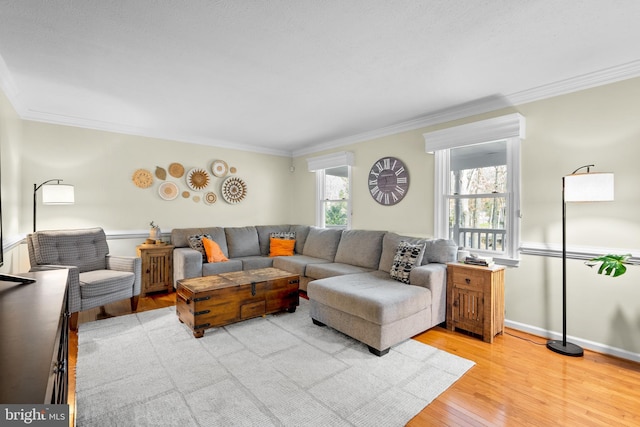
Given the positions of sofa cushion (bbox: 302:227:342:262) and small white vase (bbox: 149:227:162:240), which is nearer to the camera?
small white vase (bbox: 149:227:162:240)

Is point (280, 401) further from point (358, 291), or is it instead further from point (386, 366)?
point (358, 291)

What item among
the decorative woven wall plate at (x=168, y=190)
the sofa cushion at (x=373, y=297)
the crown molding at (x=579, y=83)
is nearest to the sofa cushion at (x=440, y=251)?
the sofa cushion at (x=373, y=297)

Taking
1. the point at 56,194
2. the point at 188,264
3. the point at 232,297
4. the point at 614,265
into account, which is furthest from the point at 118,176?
the point at 614,265

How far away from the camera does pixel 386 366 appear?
230cm

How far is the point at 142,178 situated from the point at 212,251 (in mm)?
1534

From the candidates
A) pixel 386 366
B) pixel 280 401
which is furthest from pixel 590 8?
pixel 280 401

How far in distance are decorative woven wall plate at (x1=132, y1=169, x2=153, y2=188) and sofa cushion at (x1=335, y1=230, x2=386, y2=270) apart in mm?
2995

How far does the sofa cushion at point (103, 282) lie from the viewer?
2.99 m

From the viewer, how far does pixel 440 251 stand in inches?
129

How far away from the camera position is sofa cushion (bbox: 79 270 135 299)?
9.80 ft

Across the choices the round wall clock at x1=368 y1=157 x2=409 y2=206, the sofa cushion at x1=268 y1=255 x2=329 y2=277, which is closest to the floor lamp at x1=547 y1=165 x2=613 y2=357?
the round wall clock at x1=368 y1=157 x2=409 y2=206

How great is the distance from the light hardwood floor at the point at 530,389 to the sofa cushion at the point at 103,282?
43 centimetres

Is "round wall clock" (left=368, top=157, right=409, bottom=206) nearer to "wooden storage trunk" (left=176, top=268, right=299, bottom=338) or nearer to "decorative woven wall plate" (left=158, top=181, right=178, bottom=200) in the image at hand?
"wooden storage trunk" (left=176, top=268, right=299, bottom=338)

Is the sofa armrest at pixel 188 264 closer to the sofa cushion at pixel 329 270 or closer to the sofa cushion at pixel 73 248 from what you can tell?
the sofa cushion at pixel 73 248
